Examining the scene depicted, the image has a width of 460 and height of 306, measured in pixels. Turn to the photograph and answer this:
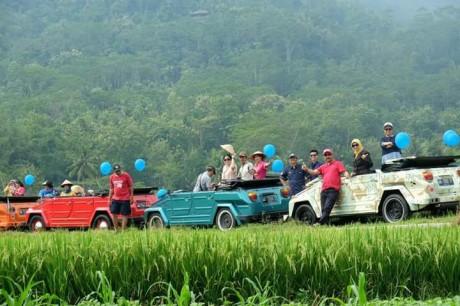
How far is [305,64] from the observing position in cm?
17300

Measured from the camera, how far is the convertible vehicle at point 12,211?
916 inches

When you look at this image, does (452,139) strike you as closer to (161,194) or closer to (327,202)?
(327,202)

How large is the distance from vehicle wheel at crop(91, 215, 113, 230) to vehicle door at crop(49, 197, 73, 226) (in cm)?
104

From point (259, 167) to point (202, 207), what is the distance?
58.5 inches

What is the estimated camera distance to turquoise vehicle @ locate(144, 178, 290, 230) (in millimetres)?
17641

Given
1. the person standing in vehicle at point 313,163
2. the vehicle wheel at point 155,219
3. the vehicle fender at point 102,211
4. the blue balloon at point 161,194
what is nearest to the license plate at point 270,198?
the person standing in vehicle at point 313,163

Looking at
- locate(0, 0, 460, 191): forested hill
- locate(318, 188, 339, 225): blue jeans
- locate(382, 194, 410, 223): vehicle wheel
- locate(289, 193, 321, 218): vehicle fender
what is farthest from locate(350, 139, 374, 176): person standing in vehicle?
locate(0, 0, 460, 191): forested hill

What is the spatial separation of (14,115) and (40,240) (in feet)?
390

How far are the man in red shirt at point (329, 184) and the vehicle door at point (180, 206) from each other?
11.2 feet

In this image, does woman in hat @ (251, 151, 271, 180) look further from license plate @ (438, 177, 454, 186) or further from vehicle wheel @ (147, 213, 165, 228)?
license plate @ (438, 177, 454, 186)

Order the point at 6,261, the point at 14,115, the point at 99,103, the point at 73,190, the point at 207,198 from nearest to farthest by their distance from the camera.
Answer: the point at 6,261 → the point at 207,198 → the point at 73,190 → the point at 14,115 → the point at 99,103

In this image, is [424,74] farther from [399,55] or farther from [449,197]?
[449,197]

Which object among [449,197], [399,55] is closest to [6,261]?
[449,197]

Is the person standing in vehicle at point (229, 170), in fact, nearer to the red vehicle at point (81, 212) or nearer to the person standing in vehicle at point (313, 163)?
the person standing in vehicle at point (313, 163)
